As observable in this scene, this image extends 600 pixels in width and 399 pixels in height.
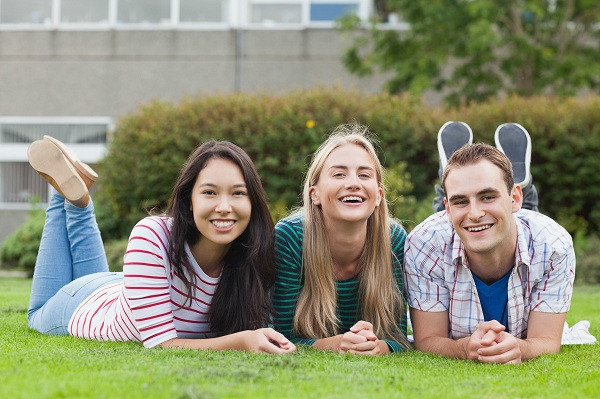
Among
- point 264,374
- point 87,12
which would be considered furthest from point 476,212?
point 87,12

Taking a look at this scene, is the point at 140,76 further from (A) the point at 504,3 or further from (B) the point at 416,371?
(B) the point at 416,371

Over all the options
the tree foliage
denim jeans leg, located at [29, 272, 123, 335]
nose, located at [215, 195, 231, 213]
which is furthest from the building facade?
nose, located at [215, 195, 231, 213]

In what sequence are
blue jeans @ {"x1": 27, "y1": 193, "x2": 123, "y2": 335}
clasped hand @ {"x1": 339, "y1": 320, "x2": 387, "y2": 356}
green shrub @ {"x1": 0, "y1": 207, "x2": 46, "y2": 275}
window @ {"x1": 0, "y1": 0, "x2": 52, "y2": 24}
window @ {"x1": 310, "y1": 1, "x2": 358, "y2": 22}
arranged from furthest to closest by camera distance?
window @ {"x1": 0, "y1": 0, "x2": 52, "y2": 24} < window @ {"x1": 310, "y1": 1, "x2": 358, "y2": 22} < green shrub @ {"x1": 0, "y1": 207, "x2": 46, "y2": 275} < blue jeans @ {"x1": 27, "y1": 193, "x2": 123, "y2": 335} < clasped hand @ {"x1": 339, "y1": 320, "x2": 387, "y2": 356}

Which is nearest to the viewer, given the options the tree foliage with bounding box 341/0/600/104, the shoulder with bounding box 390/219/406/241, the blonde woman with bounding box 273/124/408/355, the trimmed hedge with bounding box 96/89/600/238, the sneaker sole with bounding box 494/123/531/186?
the blonde woman with bounding box 273/124/408/355

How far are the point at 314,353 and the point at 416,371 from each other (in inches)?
24.9

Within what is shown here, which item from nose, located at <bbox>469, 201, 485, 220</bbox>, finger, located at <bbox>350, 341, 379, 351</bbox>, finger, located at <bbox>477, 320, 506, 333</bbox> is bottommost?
finger, located at <bbox>350, 341, 379, 351</bbox>

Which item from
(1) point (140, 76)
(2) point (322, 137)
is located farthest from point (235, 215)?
(1) point (140, 76)

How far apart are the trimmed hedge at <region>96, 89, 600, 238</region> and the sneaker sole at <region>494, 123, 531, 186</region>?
5.99 metres

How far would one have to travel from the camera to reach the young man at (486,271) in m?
4.65

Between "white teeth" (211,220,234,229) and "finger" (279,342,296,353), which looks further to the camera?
"white teeth" (211,220,234,229)

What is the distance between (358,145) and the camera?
5113 millimetres

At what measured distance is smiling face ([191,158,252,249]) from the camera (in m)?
4.77

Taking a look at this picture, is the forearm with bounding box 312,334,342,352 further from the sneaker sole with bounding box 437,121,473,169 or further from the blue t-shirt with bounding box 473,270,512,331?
the sneaker sole with bounding box 437,121,473,169

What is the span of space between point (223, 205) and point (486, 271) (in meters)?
1.51
